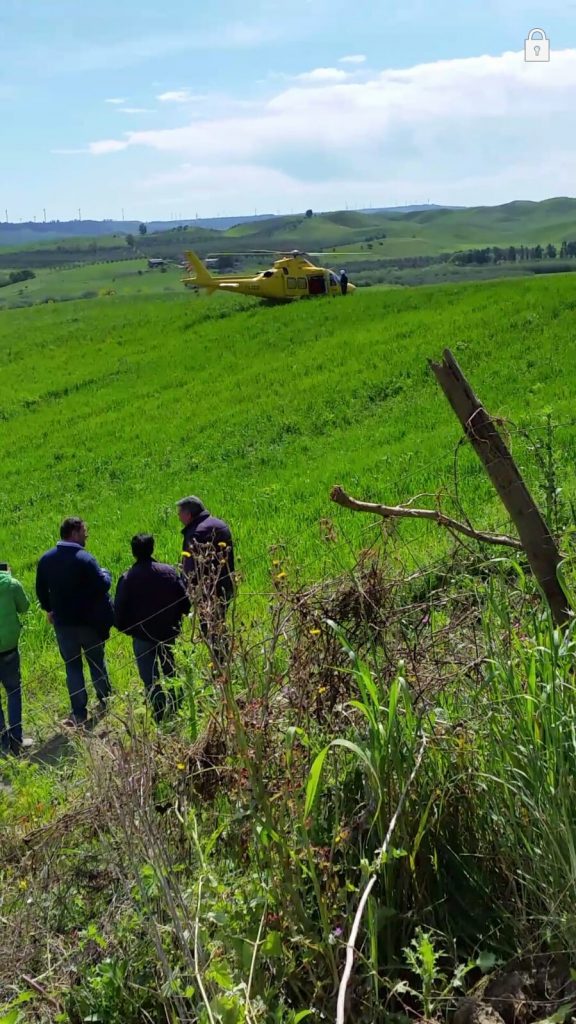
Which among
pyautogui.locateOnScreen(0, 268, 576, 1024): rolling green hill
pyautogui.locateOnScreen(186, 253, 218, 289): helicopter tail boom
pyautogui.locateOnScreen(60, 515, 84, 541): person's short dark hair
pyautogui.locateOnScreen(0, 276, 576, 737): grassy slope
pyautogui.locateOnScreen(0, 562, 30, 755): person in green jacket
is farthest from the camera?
pyautogui.locateOnScreen(186, 253, 218, 289): helicopter tail boom

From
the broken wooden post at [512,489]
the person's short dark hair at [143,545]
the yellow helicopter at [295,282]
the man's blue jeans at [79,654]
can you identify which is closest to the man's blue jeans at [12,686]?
the man's blue jeans at [79,654]

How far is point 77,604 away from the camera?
7.64 m

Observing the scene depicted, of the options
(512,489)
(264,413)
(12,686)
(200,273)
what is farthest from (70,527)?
(200,273)

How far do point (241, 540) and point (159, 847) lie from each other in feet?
27.6

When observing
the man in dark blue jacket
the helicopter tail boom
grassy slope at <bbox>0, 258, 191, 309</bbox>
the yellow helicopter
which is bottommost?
the man in dark blue jacket

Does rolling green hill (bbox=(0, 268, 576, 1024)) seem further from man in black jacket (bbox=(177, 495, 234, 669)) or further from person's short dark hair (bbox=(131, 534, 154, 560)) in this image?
person's short dark hair (bbox=(131, 534, 154, 560))

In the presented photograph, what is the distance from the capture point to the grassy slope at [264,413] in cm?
1256

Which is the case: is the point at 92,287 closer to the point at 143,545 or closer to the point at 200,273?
the point at 200,273

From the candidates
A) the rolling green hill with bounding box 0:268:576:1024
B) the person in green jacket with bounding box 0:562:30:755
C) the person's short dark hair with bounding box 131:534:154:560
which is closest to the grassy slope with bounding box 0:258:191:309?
the person in green jacket with bounding box 0:562:30:755

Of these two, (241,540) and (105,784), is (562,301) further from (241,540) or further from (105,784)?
(105,784)

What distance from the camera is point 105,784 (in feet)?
12.5

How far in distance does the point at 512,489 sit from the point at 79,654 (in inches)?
189

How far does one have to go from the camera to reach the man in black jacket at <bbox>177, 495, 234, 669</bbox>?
3578 millimetres

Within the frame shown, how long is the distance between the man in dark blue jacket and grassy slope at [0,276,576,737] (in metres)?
0.53
